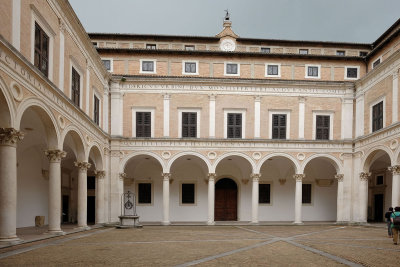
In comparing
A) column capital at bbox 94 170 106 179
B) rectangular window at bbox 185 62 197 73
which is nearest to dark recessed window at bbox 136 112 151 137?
column capital at bbox 94 170 106 179

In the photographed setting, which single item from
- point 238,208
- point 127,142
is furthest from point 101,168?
point 238,208

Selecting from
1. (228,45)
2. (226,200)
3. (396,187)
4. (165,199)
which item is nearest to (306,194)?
(226,200)

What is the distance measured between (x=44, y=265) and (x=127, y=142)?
15666 mm

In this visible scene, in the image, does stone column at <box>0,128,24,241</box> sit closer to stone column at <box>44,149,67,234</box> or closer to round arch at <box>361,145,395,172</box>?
stone column at <box>44,149,67,234</box>

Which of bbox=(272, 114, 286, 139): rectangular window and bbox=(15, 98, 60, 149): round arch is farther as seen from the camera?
bbox=(272, 114, 286, 139): rectangular window

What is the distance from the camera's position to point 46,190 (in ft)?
73.4

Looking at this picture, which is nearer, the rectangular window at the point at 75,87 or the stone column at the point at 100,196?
the rectangular window at the point at 75,87

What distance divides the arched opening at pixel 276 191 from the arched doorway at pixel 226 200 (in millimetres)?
2131

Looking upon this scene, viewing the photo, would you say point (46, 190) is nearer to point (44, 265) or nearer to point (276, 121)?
point (44, 265)

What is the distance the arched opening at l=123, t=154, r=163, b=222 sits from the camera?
89.4 ft

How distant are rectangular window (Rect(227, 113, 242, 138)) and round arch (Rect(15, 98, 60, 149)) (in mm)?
13068

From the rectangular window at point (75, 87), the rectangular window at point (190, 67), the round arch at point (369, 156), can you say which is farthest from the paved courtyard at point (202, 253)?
the rectangular window at point (190, 67)

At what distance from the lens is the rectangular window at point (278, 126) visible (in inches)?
987

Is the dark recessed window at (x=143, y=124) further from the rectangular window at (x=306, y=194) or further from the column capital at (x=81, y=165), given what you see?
the rectangular window at (x=306, y=194)
